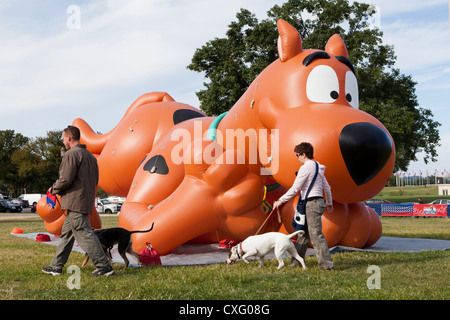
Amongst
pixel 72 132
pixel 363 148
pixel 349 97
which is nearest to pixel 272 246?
pixel 363 148

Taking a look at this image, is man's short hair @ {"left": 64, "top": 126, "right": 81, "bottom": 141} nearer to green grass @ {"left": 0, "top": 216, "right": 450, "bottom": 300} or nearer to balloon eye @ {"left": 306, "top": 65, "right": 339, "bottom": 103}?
green grass @ {"left": 0, "top": 216, "right": 450, "bottom": 300}

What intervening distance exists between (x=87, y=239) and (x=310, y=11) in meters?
21.4

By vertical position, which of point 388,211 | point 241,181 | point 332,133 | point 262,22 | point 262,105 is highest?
point 262,22

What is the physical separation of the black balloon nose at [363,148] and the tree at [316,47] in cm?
1589

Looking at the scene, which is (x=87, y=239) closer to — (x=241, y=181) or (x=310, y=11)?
(x=241, y=181)

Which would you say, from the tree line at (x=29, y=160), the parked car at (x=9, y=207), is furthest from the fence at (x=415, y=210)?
the tree line at (x=29, y=160)

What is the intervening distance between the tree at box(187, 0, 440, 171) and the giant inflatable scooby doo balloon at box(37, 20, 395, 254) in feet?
48.4

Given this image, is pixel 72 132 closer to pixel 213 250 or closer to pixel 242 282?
pixel 242 282

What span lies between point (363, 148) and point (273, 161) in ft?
4.64

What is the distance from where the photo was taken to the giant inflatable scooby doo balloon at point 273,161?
260 inches

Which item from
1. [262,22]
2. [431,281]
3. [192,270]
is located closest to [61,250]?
[192,270]

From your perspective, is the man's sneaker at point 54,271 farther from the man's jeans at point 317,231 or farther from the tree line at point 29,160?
the tree line at point 29,160

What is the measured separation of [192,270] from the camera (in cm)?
584

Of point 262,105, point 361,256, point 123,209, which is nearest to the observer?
point 361,256
